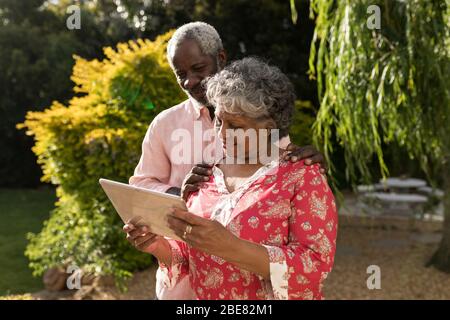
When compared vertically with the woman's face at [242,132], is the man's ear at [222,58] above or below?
above

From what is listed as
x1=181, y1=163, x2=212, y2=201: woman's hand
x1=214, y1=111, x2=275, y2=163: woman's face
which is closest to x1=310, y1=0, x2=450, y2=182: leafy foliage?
x1=181, y1=163, x2=212, y2=201: woman's hand

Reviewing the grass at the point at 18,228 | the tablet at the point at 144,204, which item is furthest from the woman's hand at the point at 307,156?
the grass at the point at 18,228

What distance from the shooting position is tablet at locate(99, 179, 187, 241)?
163 cm

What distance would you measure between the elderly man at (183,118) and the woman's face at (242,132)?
37cm

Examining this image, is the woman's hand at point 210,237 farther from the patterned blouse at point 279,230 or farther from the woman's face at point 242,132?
the woman's face at point 242,132

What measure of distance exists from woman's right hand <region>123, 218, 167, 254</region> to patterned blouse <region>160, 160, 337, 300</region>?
15 cm

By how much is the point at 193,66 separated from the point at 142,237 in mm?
732

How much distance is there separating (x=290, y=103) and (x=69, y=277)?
4.43 meters

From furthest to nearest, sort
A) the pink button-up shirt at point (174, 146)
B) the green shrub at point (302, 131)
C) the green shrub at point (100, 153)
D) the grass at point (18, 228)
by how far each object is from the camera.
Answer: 1. the green shrub at point (302, 131)
2. the grass at point (18, 228)
3. the green shrub at point (100, 153)
4. the pink button-up shirt at point (174, 146)

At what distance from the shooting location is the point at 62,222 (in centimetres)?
625

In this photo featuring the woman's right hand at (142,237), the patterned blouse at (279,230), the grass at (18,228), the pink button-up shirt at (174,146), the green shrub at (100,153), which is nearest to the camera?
the patterned blouse at (279,230)

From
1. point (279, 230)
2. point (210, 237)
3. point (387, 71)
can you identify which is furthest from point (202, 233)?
point (387, 71)

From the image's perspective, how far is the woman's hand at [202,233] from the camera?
1.57 m

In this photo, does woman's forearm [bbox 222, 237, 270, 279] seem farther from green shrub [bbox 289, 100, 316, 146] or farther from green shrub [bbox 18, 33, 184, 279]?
green shrub [bbox 289, 100, 316, 146]
